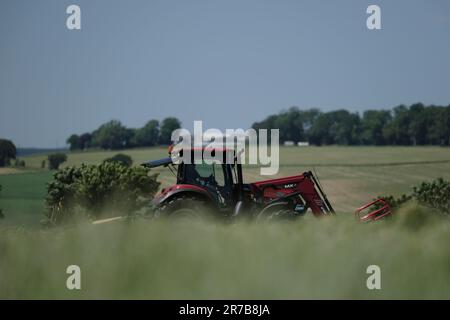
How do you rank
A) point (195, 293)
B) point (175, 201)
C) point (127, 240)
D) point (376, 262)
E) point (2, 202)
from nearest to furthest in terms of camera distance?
point (195, 293) → point (376, 262) → point (127, 240) → point (175, 201) → point (2, 202)

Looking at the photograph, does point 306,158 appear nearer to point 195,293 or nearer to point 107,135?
point 107,135

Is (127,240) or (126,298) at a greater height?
(127,240)

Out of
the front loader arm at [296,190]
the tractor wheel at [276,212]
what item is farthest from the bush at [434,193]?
the tractor wheel at [276,212]

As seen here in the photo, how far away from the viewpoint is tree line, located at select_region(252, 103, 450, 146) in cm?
10612

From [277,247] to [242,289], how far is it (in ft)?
2.71

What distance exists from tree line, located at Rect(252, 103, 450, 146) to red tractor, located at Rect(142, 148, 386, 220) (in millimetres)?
87541

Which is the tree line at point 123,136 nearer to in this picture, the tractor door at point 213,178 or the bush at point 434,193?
the bush at point 434,193

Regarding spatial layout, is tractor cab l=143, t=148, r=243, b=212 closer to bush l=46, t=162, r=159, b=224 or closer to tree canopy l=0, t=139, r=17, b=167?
bush l=46, t=162, r=159, b=224

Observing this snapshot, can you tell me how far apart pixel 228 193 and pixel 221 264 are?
22.4 feet

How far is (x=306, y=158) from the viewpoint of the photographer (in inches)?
3844

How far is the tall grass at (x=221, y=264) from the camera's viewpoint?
5641 mm

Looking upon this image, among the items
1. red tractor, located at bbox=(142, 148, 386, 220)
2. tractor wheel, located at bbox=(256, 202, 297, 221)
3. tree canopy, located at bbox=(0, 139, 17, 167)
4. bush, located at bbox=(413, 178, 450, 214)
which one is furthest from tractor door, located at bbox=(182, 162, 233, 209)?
tree canopy, located at bbox=(0, 139, 17, 167)

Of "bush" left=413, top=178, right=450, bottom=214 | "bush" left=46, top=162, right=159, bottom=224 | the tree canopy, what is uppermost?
the tree canopy
